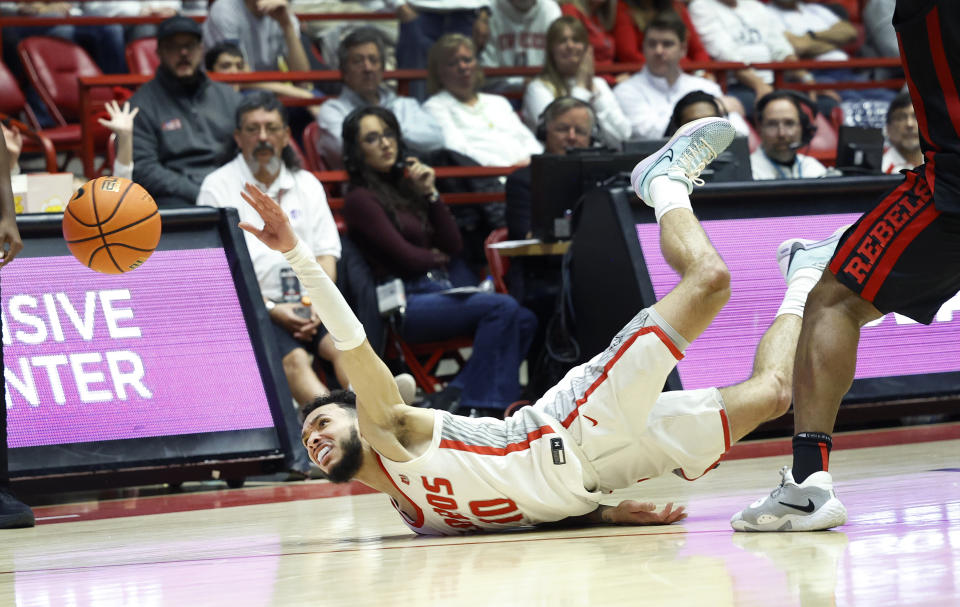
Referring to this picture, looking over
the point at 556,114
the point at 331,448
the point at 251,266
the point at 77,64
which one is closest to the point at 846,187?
the point at 556,114

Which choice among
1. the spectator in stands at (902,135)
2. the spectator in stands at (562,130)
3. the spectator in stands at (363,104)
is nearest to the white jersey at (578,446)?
the spectator in stands at (562,130)

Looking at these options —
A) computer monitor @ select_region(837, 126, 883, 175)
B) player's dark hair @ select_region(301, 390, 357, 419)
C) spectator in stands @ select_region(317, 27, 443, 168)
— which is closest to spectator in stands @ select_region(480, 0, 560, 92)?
spectator in stands @ select_region(317, 27, 443, 168)

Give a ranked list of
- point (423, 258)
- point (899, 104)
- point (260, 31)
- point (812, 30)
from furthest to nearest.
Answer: point (812, 30) → point (260, 31) → point (899, 104) → point (423, 258)

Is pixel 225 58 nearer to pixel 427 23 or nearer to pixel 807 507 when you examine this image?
pixel 427 23

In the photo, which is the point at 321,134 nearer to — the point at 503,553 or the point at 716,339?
the point at 716,339

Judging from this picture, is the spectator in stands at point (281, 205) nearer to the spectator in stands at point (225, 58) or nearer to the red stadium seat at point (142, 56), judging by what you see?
the spectator in stands at point (225, 58)

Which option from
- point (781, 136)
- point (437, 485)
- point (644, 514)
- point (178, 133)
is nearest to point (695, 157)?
point (644, 514)

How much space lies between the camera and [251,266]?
21.4 ft

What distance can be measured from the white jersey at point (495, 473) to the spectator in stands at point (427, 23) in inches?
248

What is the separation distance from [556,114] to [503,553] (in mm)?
5073

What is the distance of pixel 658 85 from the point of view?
9.92m

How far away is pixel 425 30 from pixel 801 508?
277 inches

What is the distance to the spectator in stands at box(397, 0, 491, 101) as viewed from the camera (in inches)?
396

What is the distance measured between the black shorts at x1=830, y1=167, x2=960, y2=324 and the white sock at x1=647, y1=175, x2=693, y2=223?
2.35 ft
